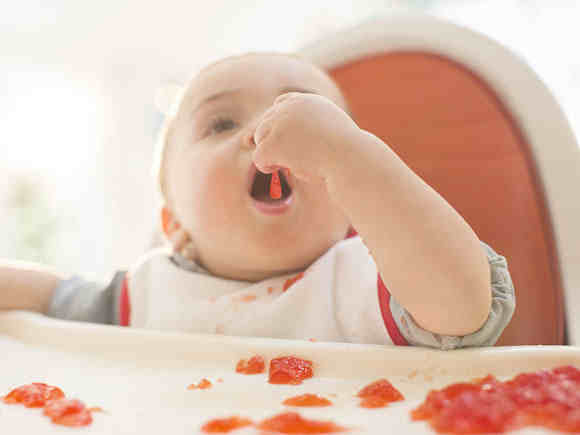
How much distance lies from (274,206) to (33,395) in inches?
12.3

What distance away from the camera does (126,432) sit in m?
0.32

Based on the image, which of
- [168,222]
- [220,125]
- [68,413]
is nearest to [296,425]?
[68,413]

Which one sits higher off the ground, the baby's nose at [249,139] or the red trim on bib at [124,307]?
the baby's nose at [249,139]

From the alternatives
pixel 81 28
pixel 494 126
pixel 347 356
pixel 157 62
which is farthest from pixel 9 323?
pixel 157 62

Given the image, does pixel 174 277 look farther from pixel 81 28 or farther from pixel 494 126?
pixel 81 28

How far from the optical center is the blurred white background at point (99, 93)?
2824 mm

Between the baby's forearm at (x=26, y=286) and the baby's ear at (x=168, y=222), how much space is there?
17 centimetres

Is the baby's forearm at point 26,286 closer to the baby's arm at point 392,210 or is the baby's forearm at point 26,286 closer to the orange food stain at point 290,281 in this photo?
the orange food stain at point 290,281

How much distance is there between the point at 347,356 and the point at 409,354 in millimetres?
47

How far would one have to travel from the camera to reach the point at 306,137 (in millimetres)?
397

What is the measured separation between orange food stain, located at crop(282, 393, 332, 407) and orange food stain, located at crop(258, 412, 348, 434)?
3 cm

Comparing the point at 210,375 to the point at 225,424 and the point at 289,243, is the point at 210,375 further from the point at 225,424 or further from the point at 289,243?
the point at 289,243

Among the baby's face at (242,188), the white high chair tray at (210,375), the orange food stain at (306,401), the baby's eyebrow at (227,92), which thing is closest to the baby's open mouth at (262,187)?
the baby's face at (242,188)

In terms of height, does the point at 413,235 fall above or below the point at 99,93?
below
